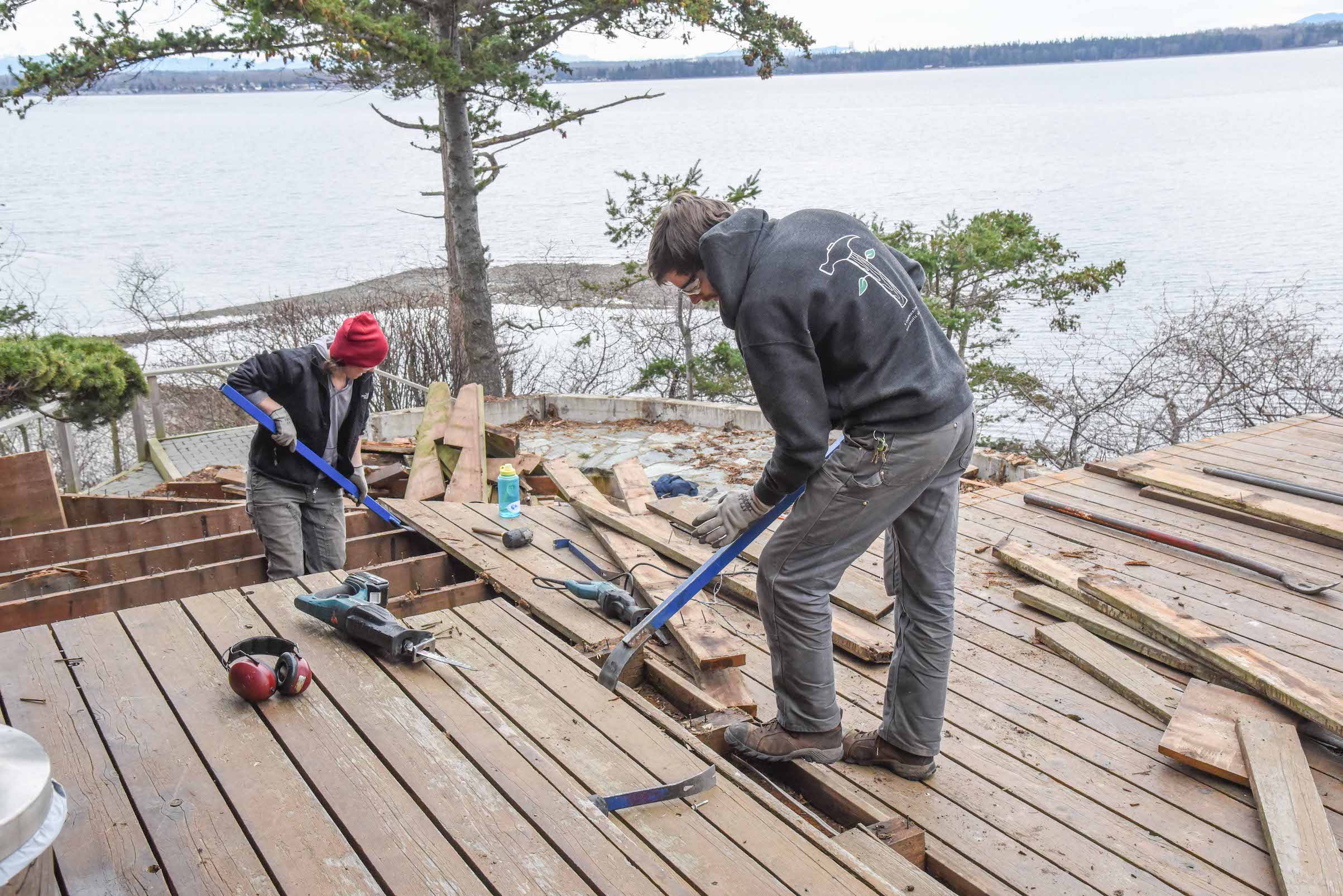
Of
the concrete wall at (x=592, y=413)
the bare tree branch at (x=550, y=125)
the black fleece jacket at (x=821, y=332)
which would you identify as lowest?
the concrete wall at (x=592, y=413)

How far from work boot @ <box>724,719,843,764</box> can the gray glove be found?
602 millimetres

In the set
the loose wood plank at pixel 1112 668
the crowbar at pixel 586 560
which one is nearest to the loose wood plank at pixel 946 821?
the loose wood plank at pixel 1112 668

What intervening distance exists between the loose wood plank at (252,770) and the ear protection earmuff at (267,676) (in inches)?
2.2

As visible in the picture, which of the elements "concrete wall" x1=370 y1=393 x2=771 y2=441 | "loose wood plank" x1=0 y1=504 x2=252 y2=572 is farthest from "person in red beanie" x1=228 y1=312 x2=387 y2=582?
"concrete wall" x1=370 y1=393 x2=771 y2=441

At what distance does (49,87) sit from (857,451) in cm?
1051

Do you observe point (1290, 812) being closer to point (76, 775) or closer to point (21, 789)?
point (21, 789)

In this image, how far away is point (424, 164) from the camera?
71438 mm

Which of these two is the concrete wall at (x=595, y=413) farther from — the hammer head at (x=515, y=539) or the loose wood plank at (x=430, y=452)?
the hammer head at (x=515, y=539)

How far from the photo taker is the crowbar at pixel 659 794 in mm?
2332

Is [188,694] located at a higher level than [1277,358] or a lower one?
higher

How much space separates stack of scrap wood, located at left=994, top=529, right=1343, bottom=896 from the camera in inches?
106

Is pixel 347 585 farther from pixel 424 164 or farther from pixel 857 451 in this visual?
pixel 424 164

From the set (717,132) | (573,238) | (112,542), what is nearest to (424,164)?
(717,132)

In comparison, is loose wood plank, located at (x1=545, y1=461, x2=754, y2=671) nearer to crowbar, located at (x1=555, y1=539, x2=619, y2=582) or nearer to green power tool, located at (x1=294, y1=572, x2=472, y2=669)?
crowbar, located at (x1=555, y1=539, x2=619, y2=582)
